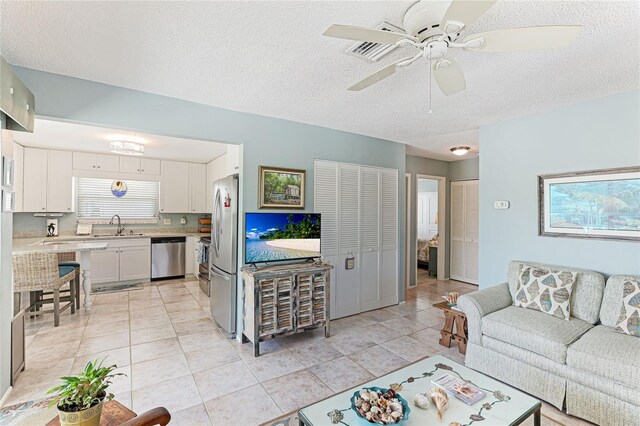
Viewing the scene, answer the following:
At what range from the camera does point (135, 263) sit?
5.79 meters

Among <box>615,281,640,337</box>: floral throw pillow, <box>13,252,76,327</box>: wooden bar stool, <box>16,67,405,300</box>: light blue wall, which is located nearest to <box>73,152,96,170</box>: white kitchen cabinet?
<box>13,252,76,327</box>: wooden bar stool

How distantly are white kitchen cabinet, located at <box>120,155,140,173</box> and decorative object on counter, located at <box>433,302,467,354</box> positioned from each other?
602 cm

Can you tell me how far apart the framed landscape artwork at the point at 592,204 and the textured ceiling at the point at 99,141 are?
14.7 feet

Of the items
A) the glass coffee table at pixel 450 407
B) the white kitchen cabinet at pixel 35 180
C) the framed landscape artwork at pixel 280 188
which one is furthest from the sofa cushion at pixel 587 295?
the white kitchen cabinet at pixel 35 180

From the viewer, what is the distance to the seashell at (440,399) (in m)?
1.55

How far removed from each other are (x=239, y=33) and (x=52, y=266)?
12.2 feet

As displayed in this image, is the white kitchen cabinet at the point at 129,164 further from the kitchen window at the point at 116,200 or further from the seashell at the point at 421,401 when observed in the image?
the seashell at the point at 421,401

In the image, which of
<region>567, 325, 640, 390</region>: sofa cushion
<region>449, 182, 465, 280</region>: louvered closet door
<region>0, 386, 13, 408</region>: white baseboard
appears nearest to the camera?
<region>567, 325, 640, 390</region>: sofa cushion

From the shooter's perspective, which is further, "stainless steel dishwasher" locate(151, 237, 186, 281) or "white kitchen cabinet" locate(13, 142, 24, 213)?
"stainless steel dishwasher" locate(151, 237, 186, 281)

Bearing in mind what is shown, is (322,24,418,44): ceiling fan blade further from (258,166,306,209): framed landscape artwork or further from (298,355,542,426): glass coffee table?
(258,166,306,209): framed landscape artwork

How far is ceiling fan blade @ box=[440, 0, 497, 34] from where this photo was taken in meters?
1.16

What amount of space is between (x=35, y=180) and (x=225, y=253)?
4.35 m

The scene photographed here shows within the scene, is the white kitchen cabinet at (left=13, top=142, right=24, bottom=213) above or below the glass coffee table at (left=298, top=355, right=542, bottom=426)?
above

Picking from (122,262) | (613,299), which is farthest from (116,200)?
(613,299)
